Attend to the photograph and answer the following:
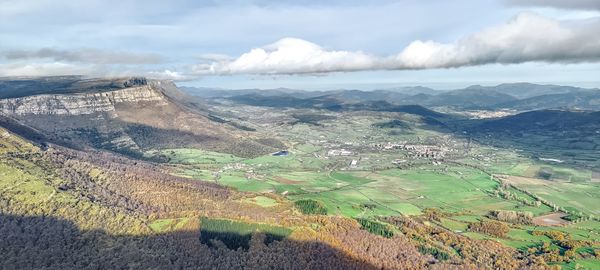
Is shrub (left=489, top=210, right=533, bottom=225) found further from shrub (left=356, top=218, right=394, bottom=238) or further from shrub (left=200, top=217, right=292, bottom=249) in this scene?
shrub (left=200, top=217, right=292, bottom=249)

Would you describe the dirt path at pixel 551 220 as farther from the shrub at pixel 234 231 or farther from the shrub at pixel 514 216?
the shrub at pixel 234 231

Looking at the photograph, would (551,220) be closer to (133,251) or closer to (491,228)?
(491,228)

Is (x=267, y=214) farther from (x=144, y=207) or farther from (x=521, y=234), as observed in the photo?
(x=521, y=234)

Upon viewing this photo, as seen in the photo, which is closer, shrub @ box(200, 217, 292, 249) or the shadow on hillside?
the shadow on hillside

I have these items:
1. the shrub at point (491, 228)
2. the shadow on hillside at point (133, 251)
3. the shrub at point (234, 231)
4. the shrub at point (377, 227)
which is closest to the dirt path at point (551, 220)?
the shrub at point (491, 228)

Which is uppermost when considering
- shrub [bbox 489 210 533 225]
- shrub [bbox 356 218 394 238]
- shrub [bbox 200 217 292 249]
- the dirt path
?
A: shrub [bbox 200 217 292 249]

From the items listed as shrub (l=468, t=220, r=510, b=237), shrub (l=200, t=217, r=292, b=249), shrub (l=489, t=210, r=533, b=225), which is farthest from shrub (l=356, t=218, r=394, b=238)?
shrub (l=489, t=210, r=533, b=225)

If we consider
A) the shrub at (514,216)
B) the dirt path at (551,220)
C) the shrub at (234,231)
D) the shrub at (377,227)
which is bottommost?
the dirt path at (551,220)

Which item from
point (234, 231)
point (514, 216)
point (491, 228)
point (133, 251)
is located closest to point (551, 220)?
point (514, 216)
